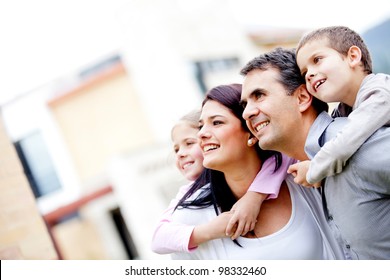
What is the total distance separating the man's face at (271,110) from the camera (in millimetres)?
1175

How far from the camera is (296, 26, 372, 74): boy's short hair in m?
1.09

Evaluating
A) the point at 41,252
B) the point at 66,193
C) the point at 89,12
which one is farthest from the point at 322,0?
the point at 66,193

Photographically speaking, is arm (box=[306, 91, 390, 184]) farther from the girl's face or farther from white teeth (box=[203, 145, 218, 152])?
the girl's face

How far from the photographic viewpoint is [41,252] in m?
1.79

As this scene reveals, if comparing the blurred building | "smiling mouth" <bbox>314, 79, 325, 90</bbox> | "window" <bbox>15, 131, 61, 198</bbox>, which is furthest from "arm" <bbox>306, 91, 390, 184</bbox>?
"window" <bbox>15, 131, 61, 198</bbox>

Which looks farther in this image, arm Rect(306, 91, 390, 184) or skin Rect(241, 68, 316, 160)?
skin Rect(241, 68, 316, 160)

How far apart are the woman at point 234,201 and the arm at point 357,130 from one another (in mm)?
279

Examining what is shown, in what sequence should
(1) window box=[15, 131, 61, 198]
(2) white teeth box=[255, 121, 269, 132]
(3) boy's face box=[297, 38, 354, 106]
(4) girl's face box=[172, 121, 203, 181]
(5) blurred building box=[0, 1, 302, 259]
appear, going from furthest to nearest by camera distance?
(5) blurred building box=[0, 1, 302, 259] < (1) window box=[15, 131, 61, 198] < (4) girl's face box=[172, 121, 203, 181] < (2) white teeth box=[255, 121, 269, 132] < (3) boy's face box=[297, 38, 354, 106]

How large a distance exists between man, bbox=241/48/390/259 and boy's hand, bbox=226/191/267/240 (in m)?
0.14

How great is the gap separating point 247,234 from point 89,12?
135 cm

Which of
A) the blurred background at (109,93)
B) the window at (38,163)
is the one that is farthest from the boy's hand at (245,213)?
the window at (38,163)

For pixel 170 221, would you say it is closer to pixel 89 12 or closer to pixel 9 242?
pixel 9 242

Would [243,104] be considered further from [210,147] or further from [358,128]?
[358,128]

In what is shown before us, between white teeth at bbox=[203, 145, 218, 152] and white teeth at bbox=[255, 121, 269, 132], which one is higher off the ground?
white teeth at bbox=[255, 121, 269, 132]
